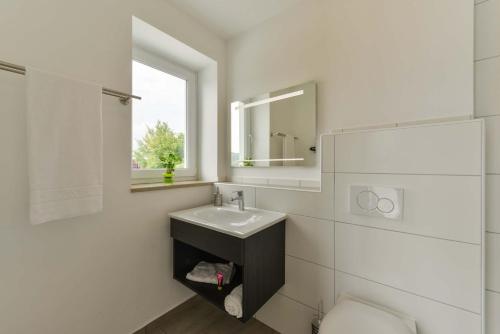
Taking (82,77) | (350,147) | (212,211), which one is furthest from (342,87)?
(82,77)

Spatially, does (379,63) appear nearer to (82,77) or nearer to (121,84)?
(121,84)

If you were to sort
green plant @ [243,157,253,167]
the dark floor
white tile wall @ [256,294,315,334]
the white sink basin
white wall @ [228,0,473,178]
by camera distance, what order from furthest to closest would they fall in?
green plant @ [243,157,253,167]
the dark floor
white tile wall @ [256,294,315,334]
the white sink basin
white wall @ [228,0,473,178]

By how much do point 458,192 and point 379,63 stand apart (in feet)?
2.42

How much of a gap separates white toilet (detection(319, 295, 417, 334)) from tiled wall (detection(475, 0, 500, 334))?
1.11ft

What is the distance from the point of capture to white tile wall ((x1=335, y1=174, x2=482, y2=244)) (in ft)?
2.53

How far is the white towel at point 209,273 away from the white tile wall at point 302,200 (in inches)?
19.5

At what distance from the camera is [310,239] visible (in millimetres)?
1147

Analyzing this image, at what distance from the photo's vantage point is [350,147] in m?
1.04

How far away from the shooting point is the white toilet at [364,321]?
2.57ft

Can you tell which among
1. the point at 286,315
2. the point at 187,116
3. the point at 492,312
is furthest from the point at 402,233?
the point at 187,116

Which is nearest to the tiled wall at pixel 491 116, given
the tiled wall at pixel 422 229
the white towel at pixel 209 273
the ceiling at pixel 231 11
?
the tiled wall at pixel 422 229

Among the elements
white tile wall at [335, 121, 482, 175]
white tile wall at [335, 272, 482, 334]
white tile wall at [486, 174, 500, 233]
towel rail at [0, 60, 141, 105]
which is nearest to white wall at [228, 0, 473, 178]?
white tile wall at [335, 121, 482, 175]

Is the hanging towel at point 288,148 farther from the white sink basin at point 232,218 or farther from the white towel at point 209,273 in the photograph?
the white towel at point 209,273

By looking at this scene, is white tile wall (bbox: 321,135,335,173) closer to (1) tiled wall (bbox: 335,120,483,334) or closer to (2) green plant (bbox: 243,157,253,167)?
(1) tiled wall (bbox: 335,120,483,334)
